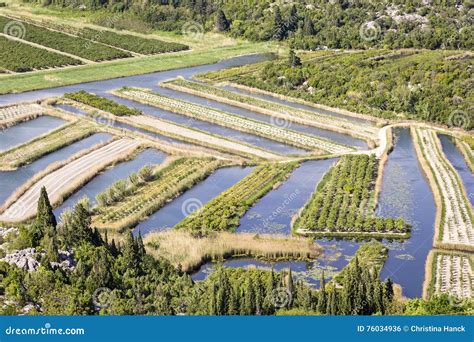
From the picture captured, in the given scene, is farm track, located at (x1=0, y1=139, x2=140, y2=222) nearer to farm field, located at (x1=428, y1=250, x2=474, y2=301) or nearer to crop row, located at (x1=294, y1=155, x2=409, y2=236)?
crop row, located at (x1=294, y1=155, x2=409, y2=236)

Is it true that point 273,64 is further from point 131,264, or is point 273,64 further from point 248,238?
point 131,264

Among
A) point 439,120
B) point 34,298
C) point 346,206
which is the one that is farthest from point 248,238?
point 439,120

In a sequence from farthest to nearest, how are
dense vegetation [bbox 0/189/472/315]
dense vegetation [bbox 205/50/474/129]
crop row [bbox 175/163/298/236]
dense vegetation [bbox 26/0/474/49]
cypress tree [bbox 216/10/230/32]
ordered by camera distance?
cypress tree [bbox 216/10/230/32]
dense vegetation [bbox 26/0/474/49]
dense vegetation [bbox 205/50/474/129]
crop row [bbox 175/163/298/236]
dense vegetation [bbox 0/189/472/315]

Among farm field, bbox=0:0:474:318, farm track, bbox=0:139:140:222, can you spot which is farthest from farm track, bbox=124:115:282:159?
farm track, bbox=0:139:140:222

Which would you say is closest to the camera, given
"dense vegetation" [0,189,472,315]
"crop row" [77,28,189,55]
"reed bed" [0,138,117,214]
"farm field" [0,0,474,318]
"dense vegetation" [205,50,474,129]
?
"dense vegetation" [0,189,472,315]

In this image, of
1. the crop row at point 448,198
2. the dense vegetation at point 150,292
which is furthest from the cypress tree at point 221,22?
the dense vegetation at point 150,292

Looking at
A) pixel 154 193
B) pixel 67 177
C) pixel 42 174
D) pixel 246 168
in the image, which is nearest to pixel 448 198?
pixel 246 168

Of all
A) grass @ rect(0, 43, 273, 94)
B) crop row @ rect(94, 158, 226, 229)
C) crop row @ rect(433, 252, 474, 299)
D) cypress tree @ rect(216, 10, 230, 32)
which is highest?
cypress tree @ rect(216, 10, 230, 32)
